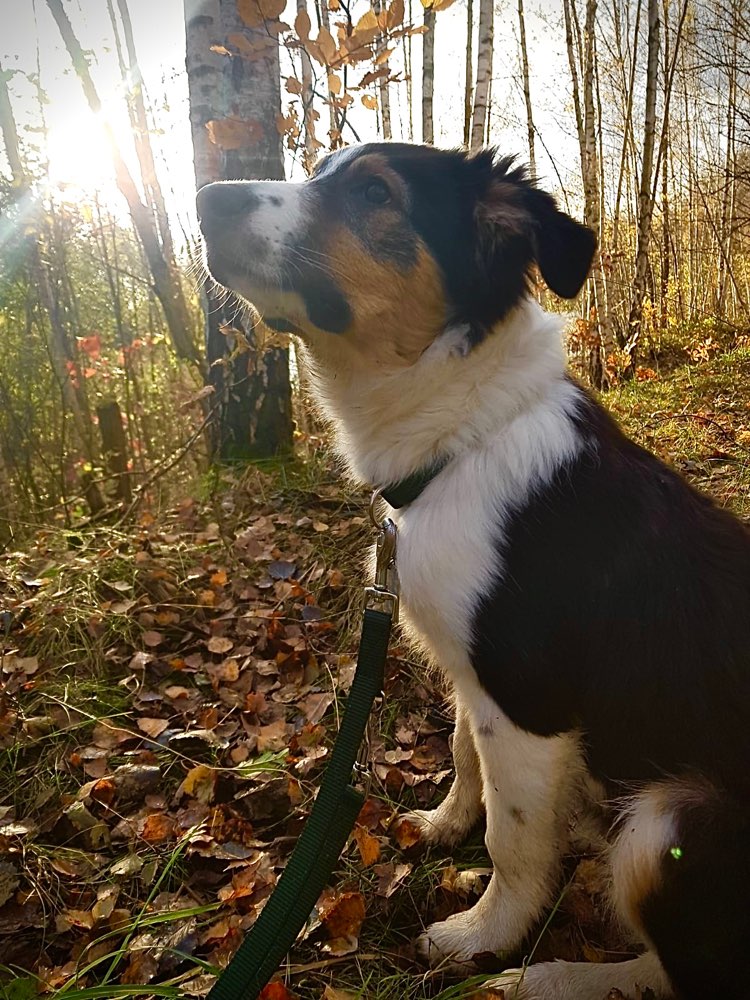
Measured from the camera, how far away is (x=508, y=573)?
177 cm

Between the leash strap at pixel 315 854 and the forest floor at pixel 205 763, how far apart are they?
41 cm

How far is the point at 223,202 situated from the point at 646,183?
10.0 metres

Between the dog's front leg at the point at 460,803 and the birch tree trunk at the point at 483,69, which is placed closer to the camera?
the dog's front leg at the point at 460,803

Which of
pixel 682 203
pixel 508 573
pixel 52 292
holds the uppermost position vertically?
pixel 682 203

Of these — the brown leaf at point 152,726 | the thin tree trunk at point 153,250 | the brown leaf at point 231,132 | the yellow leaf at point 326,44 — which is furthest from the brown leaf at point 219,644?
the thin tree trunk at point 153,250

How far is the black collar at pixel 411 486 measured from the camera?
199 cm

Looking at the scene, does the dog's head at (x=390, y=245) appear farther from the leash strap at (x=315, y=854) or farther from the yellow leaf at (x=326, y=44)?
the yellow leaf at (x=326, y=44)

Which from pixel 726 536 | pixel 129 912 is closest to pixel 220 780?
pixel 129 912

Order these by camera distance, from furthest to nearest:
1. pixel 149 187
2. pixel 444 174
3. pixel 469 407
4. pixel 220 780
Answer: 1. pixel 149 187
2. pixel 220 780
3. pixel 444 174
4. pixel 469 407

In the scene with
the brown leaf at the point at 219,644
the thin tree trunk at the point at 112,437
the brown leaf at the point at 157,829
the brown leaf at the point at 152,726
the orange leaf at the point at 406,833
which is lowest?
the orange leaf at the point at 406,833

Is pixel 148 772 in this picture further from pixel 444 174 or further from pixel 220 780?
pixel 444 174

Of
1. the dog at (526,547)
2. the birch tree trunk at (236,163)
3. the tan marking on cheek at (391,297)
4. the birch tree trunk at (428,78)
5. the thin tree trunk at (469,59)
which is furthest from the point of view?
the thin tree trunk at (469,59)

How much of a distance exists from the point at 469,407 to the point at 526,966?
5.03 feet

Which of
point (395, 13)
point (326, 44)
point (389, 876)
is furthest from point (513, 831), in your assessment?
point (395, 13)
